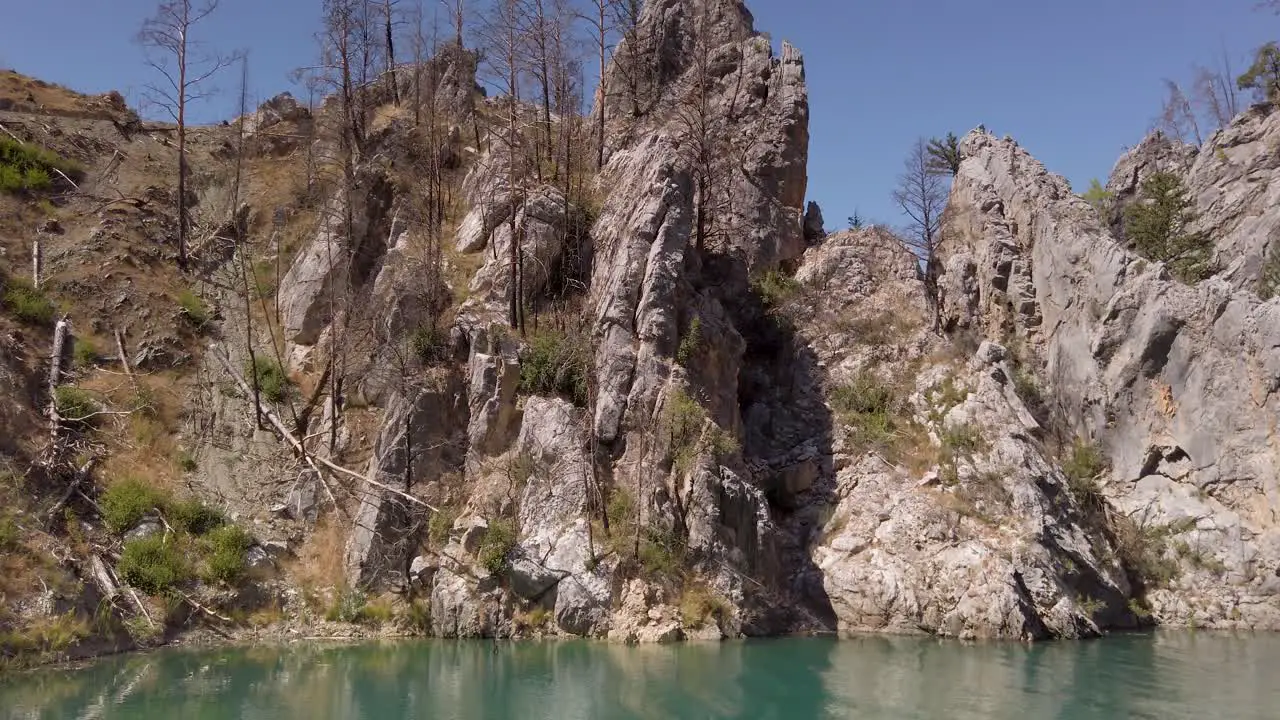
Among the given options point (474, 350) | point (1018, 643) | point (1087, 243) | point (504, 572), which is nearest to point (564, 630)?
point (504, 572)

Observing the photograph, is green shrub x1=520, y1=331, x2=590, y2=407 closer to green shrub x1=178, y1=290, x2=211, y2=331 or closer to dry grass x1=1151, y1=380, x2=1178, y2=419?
green shrub x1=178, y1=290, x2=211, y2=331

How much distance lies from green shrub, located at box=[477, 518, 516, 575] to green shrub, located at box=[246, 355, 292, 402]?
9110 mm

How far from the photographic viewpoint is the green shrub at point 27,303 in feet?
82.7

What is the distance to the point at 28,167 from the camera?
30484 millimetres

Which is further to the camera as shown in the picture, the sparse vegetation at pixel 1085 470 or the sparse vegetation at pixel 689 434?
the sparse vegetation at pixel 1085 470

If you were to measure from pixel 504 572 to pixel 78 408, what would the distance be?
12.9m

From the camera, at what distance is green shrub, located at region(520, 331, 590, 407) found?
79.4 ft

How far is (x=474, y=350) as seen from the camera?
2486 cm

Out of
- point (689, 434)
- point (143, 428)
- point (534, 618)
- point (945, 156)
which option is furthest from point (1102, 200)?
point (143, 428)

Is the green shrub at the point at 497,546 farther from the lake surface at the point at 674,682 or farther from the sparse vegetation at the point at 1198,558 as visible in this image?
the sparse vegetation at the point at 1198,558

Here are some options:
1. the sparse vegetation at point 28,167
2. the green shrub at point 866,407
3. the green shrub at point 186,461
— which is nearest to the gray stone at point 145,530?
the green shrub at point 186,461

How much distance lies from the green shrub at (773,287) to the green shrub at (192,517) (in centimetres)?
2000

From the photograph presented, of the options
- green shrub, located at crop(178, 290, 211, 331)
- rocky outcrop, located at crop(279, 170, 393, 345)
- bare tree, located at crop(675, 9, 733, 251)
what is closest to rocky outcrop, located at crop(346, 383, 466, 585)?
rocky outcrop, located at crop(279, 170, 393, 345)

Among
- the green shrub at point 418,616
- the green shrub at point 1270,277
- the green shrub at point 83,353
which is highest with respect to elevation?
the green shrub at point 1270,277
